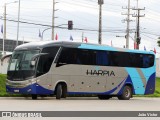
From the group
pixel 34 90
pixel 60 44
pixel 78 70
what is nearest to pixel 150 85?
pixel 78 70

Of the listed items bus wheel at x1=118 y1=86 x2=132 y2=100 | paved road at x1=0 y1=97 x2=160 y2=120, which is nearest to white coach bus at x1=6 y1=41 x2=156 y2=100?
bus wheel at x1=118 y1=86 x2=132 y2=100

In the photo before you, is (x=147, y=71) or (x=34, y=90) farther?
(x=147, y=71)

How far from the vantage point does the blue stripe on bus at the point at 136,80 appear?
34.7 metres

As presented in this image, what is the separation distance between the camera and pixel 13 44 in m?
95.6

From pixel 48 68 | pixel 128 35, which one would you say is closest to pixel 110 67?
pixel 48 68

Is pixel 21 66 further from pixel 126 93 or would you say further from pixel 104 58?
pixel 126 93

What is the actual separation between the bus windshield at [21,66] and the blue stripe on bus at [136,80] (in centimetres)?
759

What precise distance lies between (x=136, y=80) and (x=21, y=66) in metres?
8.99

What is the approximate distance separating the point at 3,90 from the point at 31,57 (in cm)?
537

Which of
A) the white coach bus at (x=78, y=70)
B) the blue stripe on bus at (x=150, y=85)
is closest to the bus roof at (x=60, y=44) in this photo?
the white coach bus at (x=78, y=70)

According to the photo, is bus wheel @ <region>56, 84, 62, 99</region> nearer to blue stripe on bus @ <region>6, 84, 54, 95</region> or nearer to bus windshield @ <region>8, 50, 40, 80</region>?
blue stripe on bus @ <region>6, 84, 54, 95</region>

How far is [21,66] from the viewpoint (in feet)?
96.6

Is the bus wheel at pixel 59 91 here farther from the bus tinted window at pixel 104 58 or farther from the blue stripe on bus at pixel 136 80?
the blue stripe on bus at pixel 136 80

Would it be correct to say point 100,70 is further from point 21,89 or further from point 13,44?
point 13,44
